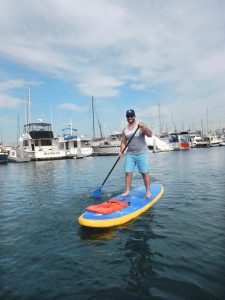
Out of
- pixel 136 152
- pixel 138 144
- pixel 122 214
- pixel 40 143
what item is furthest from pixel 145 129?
pixel 40 143

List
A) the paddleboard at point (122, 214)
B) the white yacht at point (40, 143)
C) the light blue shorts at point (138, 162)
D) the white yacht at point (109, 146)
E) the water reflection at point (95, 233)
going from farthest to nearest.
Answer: the white yacht at point (109, 146) < the white yacht at point (40, 143) < the light blue shorts at point (138, 162) < the paddleboard at point (122, 214) < the water reflection at point (95, 233)

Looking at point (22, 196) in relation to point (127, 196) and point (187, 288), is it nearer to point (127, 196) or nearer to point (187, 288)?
point (127, 196)

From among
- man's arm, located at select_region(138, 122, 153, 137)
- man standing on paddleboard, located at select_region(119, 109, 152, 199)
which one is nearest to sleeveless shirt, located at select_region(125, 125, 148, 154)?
man standing on paddleboard, located at select_region(119, 109, 152, 199)

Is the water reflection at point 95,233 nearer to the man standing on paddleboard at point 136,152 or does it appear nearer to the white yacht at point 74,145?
the man standing on paddleboard at point 136,152

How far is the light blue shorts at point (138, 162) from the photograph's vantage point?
27.6 feet

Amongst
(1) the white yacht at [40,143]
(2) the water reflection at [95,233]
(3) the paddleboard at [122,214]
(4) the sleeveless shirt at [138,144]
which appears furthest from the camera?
(1) the white yacht at [40,143]

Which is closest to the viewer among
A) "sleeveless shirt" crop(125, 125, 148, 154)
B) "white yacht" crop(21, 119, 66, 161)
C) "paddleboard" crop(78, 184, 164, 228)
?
"paddleboard" crop(78, 184, 164, 228)

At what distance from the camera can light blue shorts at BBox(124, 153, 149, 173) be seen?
841 centimetres

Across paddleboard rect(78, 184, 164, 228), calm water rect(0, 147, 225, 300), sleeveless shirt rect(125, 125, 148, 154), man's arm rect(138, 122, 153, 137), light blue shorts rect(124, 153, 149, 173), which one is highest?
man's arm rect(138, 122, 153, 137)

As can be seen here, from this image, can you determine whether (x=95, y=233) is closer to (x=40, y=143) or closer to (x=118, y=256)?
(x=118, y=256)

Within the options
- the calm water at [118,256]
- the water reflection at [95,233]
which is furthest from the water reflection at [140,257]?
→ the water reflection at [95,233]

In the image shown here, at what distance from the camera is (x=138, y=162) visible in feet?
28.0

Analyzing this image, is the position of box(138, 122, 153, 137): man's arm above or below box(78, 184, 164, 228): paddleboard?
above

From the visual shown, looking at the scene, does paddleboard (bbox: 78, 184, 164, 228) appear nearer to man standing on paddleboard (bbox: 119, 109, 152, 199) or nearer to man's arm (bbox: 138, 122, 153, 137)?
man standing on paddleboard (bbox: 119, 109, 152, 199)
